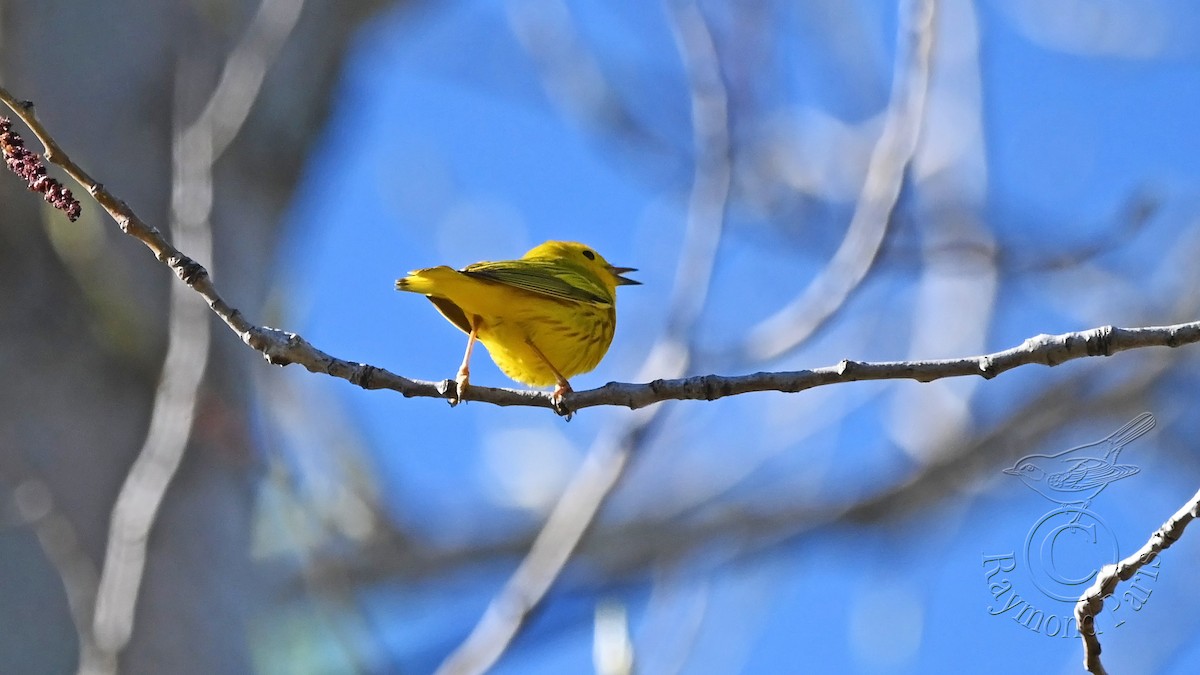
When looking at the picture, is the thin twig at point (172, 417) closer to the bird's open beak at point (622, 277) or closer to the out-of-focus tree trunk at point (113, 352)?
the out-of-focus tree trunk at point (113, 352)

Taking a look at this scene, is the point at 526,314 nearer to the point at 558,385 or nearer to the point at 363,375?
the point at 558,385

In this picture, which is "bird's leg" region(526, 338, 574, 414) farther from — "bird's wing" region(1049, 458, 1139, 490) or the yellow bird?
"bird's wing" region(1049, 458, 1139, 490)

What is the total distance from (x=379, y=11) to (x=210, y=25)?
1073mm

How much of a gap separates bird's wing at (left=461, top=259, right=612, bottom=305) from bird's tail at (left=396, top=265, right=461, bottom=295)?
6 cm

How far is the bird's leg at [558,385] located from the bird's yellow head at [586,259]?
0.88m

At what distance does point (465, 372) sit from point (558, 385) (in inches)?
17.0

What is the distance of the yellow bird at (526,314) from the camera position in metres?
3.02

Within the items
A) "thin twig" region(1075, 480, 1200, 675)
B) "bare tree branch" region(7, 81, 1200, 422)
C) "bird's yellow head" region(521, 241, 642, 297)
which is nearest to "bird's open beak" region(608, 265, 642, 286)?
"bird's yellow head" region(521, 241, 642, 297)

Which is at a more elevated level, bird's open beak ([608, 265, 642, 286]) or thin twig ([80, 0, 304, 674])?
bird's open beak ([608, 265, 642, 286])

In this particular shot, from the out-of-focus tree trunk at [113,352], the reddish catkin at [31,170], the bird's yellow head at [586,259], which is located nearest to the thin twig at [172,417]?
the out-of-focus tree trunk at [113,352]

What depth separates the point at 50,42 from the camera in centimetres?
377

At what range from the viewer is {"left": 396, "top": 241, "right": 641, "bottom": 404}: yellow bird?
3.02 m

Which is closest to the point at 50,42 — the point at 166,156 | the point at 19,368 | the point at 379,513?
the point at 166,156

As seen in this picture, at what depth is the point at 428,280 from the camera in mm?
2881
